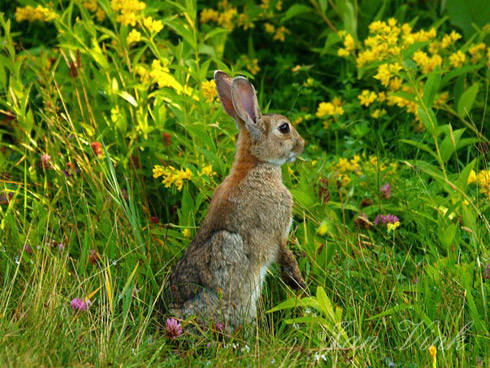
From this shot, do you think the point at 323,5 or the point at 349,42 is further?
the point at 323,5

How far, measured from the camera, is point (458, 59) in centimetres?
578

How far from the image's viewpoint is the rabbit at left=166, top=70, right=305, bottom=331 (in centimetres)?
432

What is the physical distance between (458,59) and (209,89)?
1.99m

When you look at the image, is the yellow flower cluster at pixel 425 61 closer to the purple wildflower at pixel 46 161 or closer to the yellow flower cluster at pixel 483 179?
the yellow flower cluster at pixel 483 179

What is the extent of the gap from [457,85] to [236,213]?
257 centimetres

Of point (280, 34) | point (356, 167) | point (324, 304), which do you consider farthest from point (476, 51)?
point (324, 304)

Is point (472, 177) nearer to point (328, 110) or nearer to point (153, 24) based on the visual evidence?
point (328, 110)

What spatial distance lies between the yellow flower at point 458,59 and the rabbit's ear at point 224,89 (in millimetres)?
1986

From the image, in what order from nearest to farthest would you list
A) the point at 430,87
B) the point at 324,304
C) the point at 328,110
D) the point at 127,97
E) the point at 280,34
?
the point at 324,304
the point at 430,87
the point at 127,97
the point at 328,110
the point at 280,34

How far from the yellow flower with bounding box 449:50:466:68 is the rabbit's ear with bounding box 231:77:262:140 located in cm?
190

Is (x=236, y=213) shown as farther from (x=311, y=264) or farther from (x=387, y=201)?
(x=387, y=201)

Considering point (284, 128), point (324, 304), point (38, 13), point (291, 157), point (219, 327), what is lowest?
point (219, 327)

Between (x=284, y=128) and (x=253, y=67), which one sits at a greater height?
(x=284, y=128)

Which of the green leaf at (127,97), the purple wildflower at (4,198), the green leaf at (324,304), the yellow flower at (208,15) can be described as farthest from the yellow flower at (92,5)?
the green leaf at (324,304)
